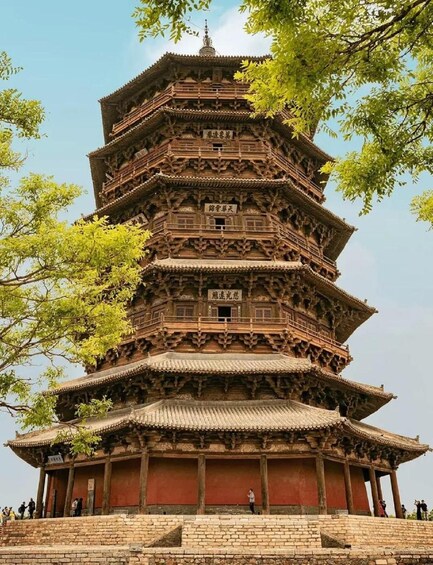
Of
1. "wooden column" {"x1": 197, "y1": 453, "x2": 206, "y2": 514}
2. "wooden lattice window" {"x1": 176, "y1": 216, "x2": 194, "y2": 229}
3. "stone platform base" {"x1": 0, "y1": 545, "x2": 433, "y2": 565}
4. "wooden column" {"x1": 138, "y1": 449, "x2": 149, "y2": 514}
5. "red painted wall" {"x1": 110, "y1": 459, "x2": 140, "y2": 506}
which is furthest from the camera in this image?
"wooden lattice window" {"x1": 176, "y1": 216, "x2": 194, "y2": 229}

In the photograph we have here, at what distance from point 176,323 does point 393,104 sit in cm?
1436

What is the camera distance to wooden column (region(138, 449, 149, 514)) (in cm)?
1756

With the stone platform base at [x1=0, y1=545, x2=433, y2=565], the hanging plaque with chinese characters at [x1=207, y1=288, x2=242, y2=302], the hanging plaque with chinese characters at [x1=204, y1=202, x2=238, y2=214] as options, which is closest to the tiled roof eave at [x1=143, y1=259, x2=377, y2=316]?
the hanging plaque with chinese characters at [x1=207, y1=288, x2=242, y2=302]

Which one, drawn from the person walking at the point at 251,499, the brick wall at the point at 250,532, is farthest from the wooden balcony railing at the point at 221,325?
the brick wall at the point at 250,532

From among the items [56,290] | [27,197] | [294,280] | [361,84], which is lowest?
[56,290]

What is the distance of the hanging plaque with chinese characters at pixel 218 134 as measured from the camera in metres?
26.5

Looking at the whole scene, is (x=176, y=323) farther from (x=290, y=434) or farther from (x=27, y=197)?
(x=27, y=197)

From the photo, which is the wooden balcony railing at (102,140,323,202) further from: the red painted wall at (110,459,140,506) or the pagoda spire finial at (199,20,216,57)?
the red painted wall at (110,459,140,506)

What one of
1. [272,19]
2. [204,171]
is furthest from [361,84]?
[204,171]

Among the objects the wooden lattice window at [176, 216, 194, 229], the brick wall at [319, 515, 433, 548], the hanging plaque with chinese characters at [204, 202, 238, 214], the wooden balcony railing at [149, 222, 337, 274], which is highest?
the hanging plaque with chinese characters at [204, 202, 238, 214]

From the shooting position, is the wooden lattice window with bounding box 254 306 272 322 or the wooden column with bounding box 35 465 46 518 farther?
the wooden lattice window with bounding box 254 306 272 322

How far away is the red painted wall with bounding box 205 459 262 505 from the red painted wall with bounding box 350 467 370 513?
202 inches

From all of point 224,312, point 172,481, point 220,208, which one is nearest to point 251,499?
point 172,481

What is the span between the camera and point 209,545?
15.0m
